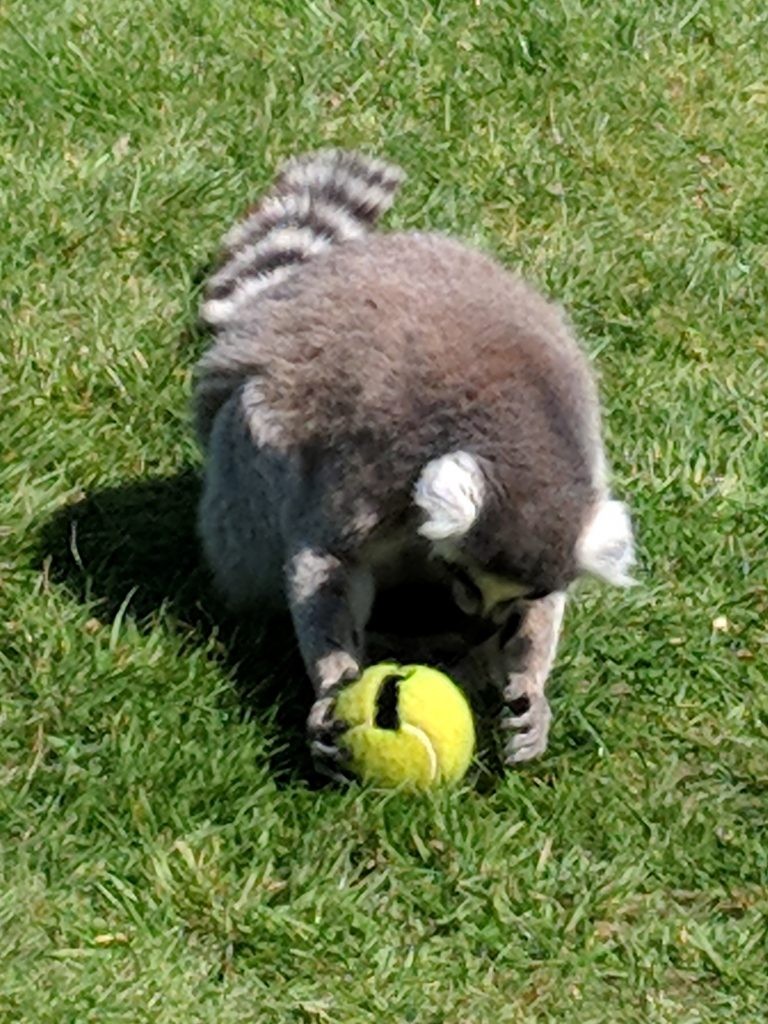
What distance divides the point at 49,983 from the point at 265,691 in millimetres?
1013

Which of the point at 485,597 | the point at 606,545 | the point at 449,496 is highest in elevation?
the point at 449,496

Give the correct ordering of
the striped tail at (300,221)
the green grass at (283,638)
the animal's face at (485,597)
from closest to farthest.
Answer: the green grass at (283,638), the animal's face at (485,597), the striped tail at (300,221)

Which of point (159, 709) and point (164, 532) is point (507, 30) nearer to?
point (164, 532)

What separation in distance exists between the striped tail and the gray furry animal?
0.88ft

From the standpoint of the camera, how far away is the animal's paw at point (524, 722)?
451 cm

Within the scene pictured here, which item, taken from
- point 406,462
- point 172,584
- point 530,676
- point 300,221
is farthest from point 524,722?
point 300,221

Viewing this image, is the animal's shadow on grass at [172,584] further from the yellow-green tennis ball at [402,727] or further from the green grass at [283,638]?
the yellow-green tennis ball at [402,727]

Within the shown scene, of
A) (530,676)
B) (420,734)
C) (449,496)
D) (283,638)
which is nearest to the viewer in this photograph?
(449,496)

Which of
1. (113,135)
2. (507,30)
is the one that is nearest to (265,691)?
(113,135)

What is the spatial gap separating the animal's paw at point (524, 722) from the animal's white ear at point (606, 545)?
1.03 ft

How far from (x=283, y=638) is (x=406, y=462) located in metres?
0.65

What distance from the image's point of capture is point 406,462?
14.5 ft

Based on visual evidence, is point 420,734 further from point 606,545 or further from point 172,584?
point 172,584

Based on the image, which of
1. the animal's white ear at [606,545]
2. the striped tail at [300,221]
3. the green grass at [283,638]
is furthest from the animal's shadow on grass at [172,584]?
the animal's white ear at [606,545]
